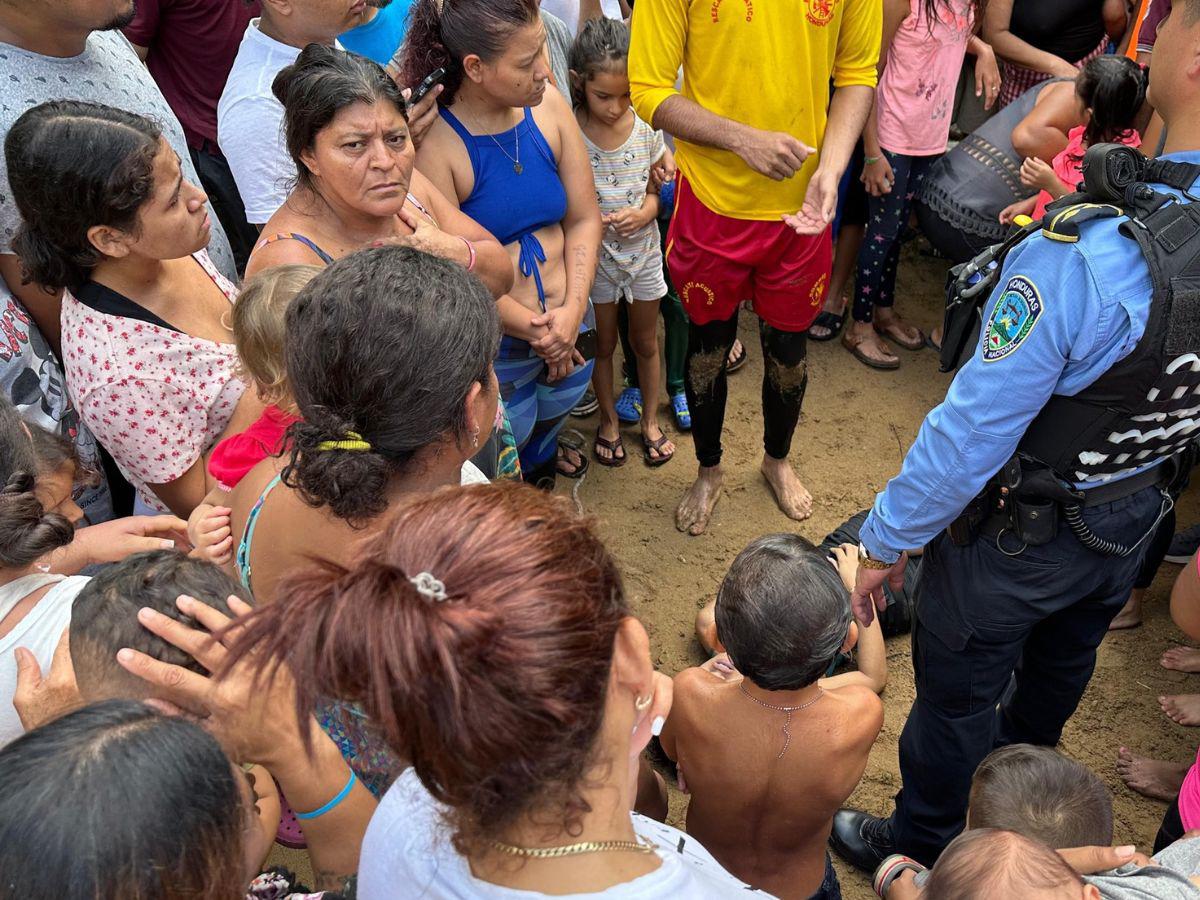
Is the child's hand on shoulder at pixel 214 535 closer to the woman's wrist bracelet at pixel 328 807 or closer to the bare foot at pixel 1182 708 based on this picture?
the woman's wrist bracelet at pixel 328 807

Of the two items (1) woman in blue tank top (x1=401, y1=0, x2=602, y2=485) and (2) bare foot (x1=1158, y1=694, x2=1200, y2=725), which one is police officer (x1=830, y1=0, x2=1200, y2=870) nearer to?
(2) bare foot (x1=1158, y1=694, x2=1200, y2=725)

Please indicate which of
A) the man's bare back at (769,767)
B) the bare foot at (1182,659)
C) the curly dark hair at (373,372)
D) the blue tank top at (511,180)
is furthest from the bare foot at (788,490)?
the curly dark hair at (373,372)

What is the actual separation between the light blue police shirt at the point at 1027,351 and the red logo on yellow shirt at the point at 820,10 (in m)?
1.42

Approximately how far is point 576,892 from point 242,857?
0.47 meters

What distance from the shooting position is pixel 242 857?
123 centimetres

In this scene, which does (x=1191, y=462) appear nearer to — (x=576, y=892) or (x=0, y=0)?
(x=576, y=892)

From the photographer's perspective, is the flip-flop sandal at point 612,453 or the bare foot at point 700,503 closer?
the bare foot at point 700,503

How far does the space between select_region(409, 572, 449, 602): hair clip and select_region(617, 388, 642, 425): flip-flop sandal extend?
134 inches

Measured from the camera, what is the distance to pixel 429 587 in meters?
1.02

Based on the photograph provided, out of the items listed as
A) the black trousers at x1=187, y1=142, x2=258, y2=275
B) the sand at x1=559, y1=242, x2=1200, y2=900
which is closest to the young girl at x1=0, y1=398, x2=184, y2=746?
the sand at x1=559, y1=242, x2=1200, y2=900

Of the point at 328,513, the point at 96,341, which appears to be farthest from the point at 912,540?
the point at 96,341

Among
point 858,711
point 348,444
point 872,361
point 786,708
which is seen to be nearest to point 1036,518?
point 858,711

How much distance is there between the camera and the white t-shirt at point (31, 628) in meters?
1.64

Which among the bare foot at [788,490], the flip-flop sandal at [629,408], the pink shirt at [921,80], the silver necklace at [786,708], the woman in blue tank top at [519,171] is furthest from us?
the flip-flop sandal at [629,408]
